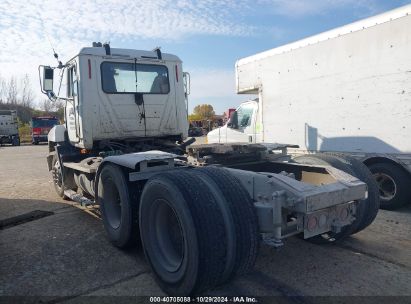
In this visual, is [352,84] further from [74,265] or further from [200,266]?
[74,265]

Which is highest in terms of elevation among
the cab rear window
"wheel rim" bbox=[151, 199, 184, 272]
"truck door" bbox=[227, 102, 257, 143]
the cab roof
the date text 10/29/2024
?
the cab roof

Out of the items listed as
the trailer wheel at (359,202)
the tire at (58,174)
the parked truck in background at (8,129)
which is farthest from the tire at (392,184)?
the parked truck in background at (8,129)

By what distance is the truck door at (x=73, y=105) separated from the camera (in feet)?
19.8

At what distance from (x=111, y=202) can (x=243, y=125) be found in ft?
15.9

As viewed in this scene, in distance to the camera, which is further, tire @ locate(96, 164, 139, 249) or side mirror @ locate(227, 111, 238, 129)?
side mirror @ locate(227, 111, 238, 129)

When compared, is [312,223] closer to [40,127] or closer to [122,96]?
[122,96]

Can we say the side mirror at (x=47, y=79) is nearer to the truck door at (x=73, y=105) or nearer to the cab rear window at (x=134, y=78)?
the truck door at (x=73, y=105)

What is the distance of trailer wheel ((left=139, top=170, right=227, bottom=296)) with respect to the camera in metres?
2.89

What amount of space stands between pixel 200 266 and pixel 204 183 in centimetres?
73

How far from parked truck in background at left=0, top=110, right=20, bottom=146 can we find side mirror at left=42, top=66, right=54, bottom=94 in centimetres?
3026

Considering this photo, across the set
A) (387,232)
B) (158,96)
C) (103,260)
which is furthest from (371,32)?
(103,260)

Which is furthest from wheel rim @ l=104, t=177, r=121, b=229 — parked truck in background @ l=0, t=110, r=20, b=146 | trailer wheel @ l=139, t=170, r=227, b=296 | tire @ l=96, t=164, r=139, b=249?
parked truck in background @ l=0, t=110, r=20, b=146

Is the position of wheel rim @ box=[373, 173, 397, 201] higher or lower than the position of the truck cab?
lower

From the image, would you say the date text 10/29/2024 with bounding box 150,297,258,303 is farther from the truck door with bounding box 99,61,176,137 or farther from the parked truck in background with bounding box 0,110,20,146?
the parked truck in background with bounding box 0,110,20,146
